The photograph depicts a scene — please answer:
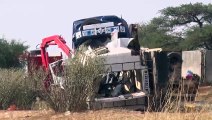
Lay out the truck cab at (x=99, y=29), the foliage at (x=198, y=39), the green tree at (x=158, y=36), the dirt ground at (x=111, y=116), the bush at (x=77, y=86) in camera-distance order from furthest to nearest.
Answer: the green tree at (x=158, y=36), the foliage at (x=198, y=39), the truck cab at (x=99, y=29), the bush at (x=77, y=86), the dirt ground at (x=111, y=116)

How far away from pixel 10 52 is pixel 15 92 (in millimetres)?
23773

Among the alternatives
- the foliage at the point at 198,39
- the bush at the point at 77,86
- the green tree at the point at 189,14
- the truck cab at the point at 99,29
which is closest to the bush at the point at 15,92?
the truck cab at the point at 99,29

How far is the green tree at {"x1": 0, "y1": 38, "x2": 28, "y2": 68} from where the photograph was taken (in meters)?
40.7

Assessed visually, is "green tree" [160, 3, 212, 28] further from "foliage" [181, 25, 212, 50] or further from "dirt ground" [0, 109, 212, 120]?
"dirt ground" [0, 109, 212, 120]

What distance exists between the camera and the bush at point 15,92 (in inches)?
747

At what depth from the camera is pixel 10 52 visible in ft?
140

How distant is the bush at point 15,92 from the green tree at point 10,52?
67.4 feet

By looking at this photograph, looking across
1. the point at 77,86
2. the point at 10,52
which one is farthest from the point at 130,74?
the point at 10,52

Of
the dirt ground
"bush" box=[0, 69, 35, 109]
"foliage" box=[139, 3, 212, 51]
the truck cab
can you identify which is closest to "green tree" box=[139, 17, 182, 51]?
"foliage" box=[139, 3, 212, 51]

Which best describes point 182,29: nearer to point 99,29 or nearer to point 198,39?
point 198,39

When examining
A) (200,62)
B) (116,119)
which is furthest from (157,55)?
(200,62)

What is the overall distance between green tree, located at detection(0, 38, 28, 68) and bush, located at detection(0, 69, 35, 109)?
20536mm

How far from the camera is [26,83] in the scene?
19.0 m

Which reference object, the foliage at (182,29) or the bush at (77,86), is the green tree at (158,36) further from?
the bush at (77,86)
